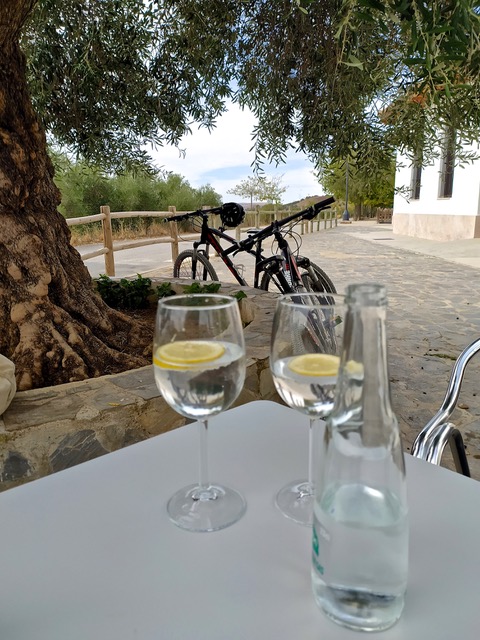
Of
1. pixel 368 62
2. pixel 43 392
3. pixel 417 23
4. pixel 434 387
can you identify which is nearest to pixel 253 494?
pixel 417 23

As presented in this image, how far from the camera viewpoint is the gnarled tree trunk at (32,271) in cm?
220

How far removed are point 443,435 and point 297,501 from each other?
0.61 m

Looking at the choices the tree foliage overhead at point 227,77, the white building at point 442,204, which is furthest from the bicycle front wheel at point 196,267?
the white building at point 442,204

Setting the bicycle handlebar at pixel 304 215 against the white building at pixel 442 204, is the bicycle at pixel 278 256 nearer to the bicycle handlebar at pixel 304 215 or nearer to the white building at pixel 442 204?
the bicycle handlebar at pixel 304 215

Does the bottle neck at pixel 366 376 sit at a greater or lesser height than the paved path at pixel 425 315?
greater

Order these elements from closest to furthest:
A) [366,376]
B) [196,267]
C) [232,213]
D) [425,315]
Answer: [366,376] → [232,213] → [196,267] → [425,315]

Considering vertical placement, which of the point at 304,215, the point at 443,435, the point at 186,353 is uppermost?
the point at 304,215

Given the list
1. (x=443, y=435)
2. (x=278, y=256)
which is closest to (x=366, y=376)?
(x=443, y=435)

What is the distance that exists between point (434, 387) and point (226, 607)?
10.4 ft

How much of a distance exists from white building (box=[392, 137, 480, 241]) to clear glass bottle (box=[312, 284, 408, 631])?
37.6 feet

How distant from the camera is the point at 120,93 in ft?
10.8

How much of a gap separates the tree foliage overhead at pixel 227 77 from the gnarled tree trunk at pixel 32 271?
65 cm

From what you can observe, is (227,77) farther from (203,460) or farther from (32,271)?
(203,460)

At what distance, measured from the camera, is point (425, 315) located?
17.8ft
